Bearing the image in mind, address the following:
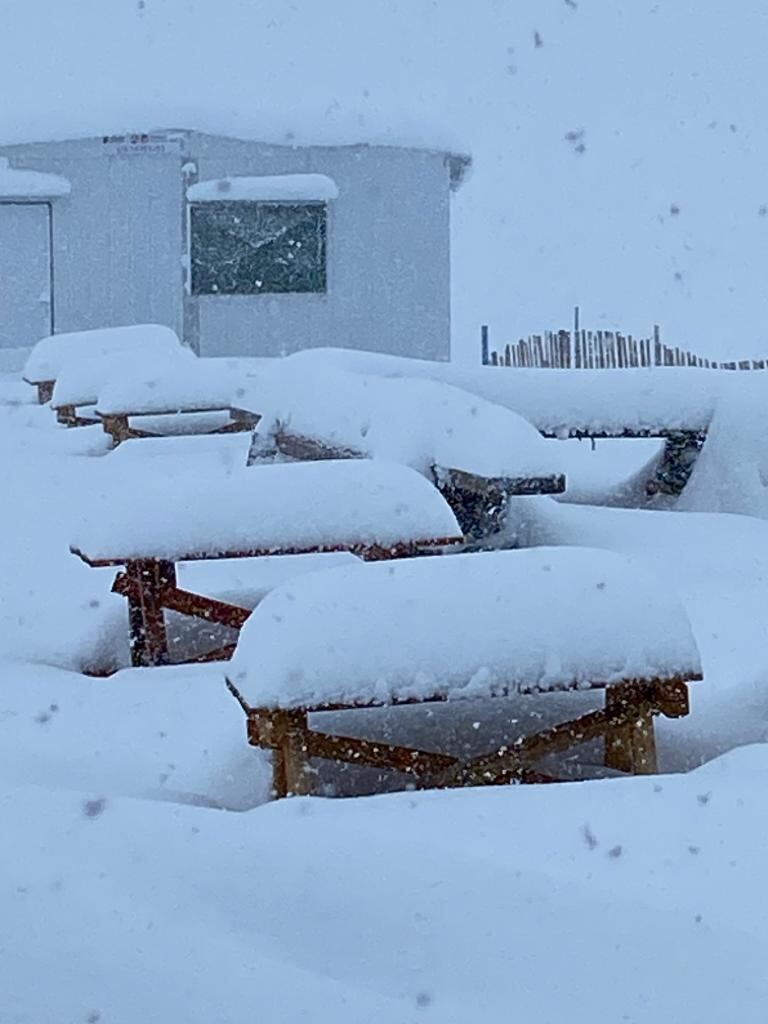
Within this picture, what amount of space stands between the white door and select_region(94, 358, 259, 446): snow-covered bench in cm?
517

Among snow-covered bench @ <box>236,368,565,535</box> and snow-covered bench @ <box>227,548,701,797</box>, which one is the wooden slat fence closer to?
snow-covered bench @ <box>236,368,565,535</box>

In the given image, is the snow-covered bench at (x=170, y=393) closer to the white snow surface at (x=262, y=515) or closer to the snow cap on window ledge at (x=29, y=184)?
the white snow surface at (x=262, y=515)

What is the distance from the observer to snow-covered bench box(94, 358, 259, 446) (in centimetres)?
1028

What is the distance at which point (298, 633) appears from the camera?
3.24 metres

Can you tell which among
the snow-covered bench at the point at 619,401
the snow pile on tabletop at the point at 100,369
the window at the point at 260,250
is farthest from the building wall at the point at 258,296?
the snow-covered bench at the point at 619,401

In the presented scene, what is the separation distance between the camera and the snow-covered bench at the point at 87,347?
13.2 metres

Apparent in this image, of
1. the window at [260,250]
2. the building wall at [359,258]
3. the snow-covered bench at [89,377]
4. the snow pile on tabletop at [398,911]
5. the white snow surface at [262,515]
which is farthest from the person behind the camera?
the window at [260,250]

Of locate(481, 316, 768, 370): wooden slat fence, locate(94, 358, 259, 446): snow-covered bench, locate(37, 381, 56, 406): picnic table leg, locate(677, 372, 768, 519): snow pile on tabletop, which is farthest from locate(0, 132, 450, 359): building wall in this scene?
locate(677, 372, 768, 519): snow pile on tabletop

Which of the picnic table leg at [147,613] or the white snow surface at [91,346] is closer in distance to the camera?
the picnic table leg at [147,613]

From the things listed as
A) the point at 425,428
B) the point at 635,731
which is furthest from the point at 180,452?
the point at 635,731

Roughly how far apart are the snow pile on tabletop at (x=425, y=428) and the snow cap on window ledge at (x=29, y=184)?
8461mm

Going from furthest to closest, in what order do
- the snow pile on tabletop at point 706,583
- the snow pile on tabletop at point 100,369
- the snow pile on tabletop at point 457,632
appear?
the snow pile on tabletop at point 100,369
the snow pile on tabletop at point 706,583
the snow pile on tabletop at point 457,632

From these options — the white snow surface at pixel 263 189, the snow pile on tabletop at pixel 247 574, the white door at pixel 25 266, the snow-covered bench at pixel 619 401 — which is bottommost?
the snow pile on tabletop at pixel 247 574

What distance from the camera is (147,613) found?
4973 mm
